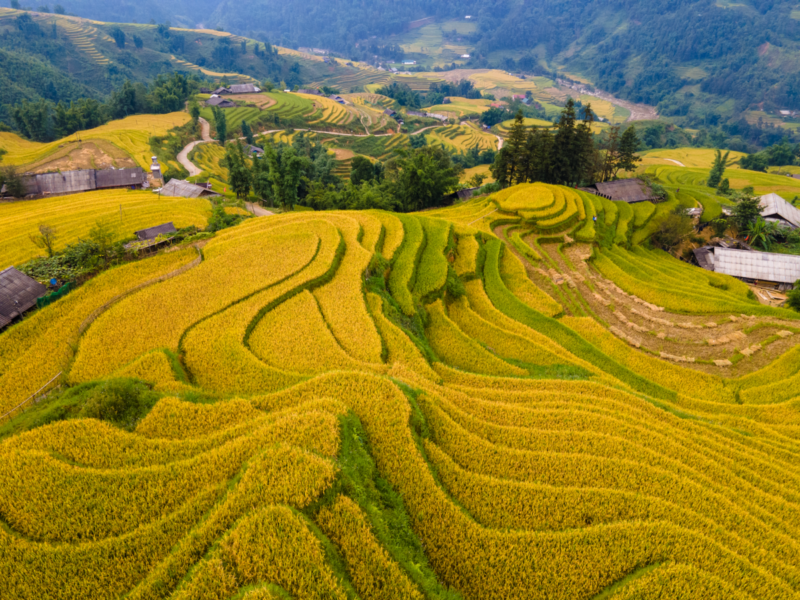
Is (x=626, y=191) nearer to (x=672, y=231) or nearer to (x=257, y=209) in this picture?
(x=672, y=231)

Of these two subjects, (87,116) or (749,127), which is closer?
(87,116)

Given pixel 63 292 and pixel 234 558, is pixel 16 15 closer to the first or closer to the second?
pixel 63 292

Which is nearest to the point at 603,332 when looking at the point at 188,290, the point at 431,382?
the point at 431,382

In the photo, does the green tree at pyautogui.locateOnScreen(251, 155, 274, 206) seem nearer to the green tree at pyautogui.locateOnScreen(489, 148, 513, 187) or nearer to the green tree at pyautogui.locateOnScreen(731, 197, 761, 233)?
the green tree at pyautogui.locateOnScreen(489, 148, 513, 187)

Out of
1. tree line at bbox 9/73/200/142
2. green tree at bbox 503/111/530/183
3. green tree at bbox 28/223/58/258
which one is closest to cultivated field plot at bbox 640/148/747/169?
green tree at bbox 503/111/530/183

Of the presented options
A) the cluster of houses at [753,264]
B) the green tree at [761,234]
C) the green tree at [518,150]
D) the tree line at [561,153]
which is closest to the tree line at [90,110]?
the tree line at [561,153]
